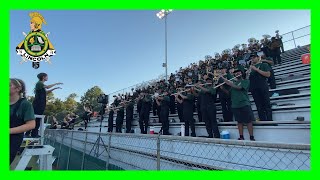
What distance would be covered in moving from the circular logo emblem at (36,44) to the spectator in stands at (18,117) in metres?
2.14

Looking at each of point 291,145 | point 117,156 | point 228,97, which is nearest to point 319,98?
point 291,145

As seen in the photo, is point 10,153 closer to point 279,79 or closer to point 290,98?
point 290,98

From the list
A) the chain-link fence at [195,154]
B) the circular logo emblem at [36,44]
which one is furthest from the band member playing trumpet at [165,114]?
the circular logo emblem at [36,44]

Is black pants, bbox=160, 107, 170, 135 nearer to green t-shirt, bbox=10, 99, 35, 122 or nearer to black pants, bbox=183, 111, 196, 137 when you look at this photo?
black pants, bbox=183, 111, 196, 137

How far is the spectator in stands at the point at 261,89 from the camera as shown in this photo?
15.5 ft

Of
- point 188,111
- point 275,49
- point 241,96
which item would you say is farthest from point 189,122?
point 275,49

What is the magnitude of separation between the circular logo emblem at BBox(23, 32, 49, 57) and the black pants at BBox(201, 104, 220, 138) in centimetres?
340

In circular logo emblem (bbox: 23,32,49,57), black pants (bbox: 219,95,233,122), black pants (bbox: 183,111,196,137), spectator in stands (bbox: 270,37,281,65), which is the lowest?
black pants (bbox: 183,111,196,137)

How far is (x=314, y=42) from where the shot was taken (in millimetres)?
2852

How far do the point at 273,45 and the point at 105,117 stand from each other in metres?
8.97

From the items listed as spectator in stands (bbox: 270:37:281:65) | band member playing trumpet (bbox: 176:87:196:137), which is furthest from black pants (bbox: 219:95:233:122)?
spectator in stands (bbox: 270:37:281:65)

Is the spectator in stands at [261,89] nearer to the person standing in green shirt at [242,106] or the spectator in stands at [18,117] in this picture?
the person standing in green shirt at [242,106]

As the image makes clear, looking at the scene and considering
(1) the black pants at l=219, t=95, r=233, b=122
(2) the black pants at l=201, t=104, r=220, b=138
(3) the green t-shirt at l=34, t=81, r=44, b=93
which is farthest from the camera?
(1) the black pants at l=219, t=95, r=233, b=122

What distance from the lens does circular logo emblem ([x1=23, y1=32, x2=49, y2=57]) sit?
4207mm
